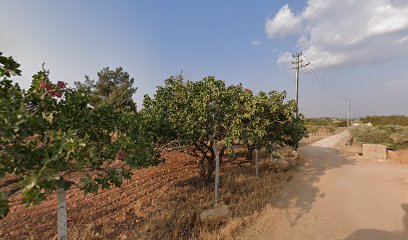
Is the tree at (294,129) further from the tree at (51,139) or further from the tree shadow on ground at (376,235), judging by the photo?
the tree at (51,139)

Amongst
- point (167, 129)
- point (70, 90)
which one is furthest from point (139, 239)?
point (70, 90)

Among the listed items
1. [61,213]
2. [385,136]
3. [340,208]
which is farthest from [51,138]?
[385,136]

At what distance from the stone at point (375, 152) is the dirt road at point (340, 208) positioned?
376 cm

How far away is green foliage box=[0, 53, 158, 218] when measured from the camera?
122 inches

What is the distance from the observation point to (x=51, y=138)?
13.1ft

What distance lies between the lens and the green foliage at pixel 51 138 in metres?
3.09

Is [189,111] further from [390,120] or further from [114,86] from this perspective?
[390,120]

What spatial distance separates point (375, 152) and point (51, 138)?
24.0m

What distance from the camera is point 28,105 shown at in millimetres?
3984

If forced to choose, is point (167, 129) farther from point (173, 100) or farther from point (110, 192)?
point (110, 192)

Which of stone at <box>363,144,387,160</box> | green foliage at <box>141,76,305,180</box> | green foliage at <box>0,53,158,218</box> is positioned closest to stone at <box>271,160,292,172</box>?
green foliage at <box>141,76,305,180</box>

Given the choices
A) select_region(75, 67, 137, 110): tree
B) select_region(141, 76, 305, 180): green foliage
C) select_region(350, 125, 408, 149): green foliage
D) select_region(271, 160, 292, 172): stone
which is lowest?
select_region(271, 160, 292, 172): stone

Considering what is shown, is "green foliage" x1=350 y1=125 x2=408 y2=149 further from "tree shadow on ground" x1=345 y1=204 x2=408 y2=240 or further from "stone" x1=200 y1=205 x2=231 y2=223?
"stone" x1=200 y1=205 x2=231 y2=223

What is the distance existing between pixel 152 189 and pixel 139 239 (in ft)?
16.6
